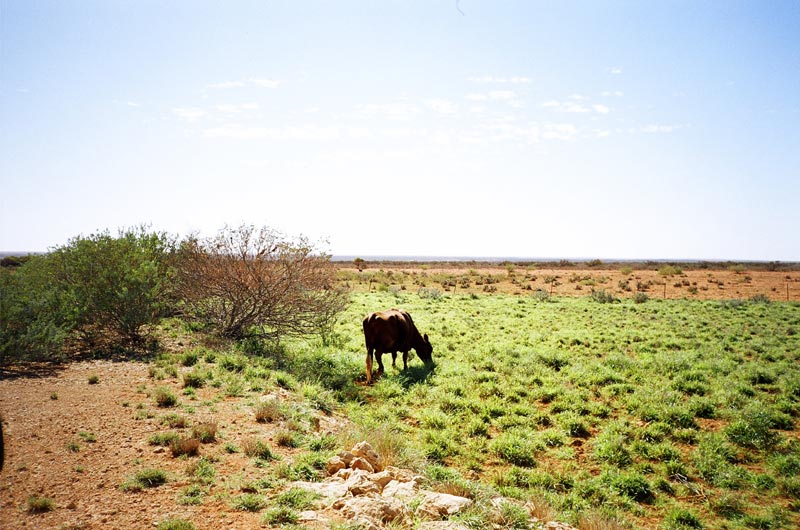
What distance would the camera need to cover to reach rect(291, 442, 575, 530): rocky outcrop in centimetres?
458

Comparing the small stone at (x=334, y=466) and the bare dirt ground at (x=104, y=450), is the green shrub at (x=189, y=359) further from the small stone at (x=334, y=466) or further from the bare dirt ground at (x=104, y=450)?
the small stone at (x=334, y=466)

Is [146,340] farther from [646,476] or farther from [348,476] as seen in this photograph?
[646,476]

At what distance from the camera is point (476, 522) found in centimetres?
470

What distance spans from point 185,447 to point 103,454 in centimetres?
105

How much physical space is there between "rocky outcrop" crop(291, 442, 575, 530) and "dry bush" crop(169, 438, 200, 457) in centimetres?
173

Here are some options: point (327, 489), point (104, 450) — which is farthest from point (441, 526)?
point (104, 450)

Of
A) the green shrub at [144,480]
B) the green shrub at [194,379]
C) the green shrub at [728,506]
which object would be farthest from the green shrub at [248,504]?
the green shrub at [728,506]

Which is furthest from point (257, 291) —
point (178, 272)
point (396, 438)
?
point (396, 438)

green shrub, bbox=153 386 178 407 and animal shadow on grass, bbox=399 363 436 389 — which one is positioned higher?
green shrub, bbox=153 386 178 407

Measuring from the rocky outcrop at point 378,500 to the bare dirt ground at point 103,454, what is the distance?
815 millimetres

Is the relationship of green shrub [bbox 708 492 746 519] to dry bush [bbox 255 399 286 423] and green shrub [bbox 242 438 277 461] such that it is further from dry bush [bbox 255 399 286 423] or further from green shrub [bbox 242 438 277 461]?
dry bush [bbox 255 399 286 423]

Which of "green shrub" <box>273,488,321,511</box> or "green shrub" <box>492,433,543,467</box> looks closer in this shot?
"green shrub" <box>273,488,321,511</box>

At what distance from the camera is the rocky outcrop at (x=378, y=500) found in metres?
4.58

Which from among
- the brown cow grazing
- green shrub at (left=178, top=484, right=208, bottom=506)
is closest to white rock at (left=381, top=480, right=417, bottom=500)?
green shrub at (left=178, top=484, right=208, bottom=506)
